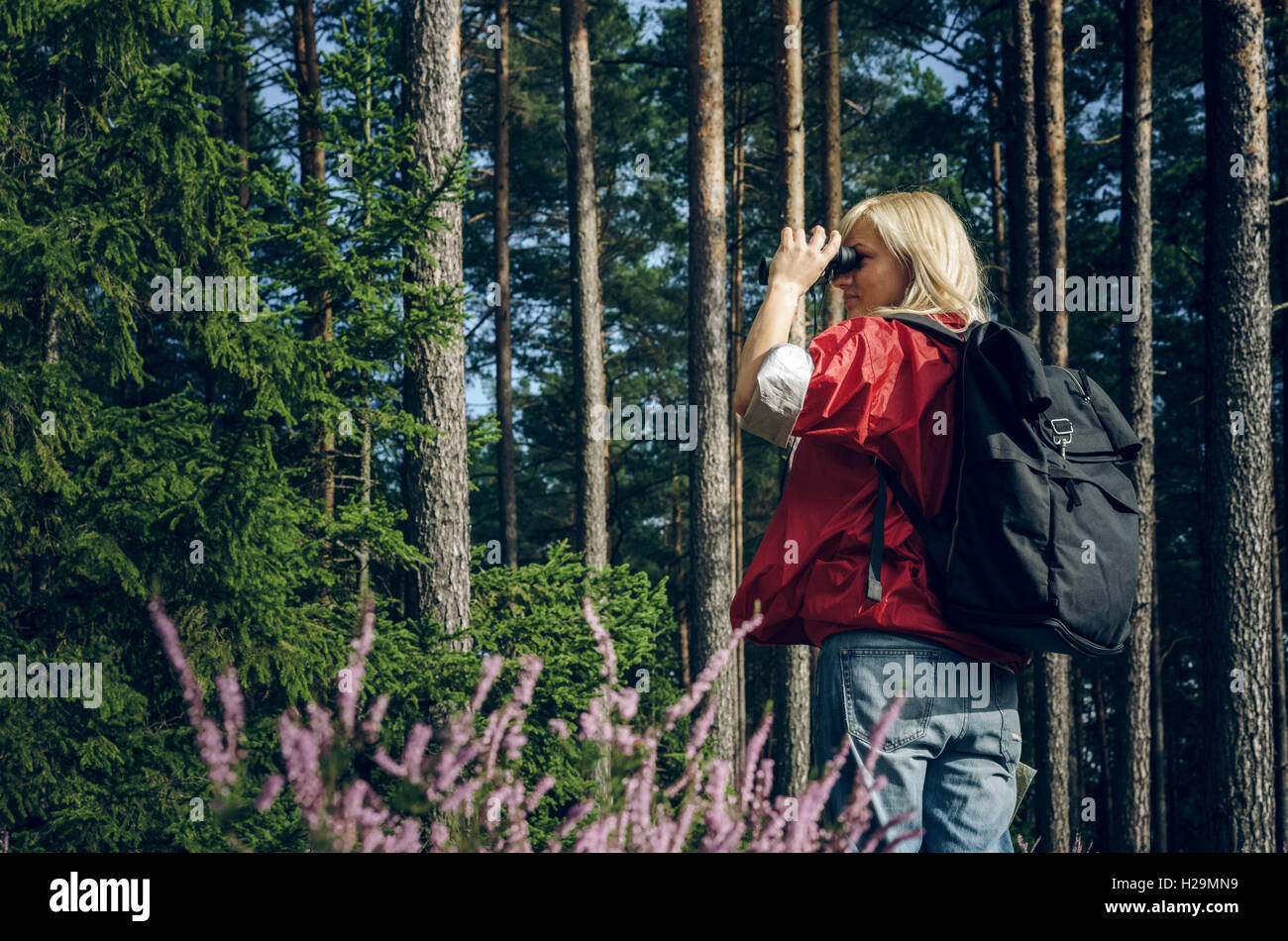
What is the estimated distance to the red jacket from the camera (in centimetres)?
211

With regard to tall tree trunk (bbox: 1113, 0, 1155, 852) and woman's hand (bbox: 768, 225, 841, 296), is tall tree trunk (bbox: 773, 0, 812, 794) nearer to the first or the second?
tall tree trunk (bbox: 1113, 0, 1155, 852)

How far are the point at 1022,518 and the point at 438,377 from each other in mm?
6496

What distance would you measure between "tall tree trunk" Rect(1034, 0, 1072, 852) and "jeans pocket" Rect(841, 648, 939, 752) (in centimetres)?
1147

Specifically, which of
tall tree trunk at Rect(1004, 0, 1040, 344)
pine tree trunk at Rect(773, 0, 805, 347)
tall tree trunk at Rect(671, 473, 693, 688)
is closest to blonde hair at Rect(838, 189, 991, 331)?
pine tree trunk at Rect(773, 0, 805, 347)

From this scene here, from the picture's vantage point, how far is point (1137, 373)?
1209cm

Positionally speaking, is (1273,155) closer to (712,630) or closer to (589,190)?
(589,190)

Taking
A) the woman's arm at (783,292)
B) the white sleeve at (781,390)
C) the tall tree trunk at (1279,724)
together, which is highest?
the woman's arm at (783,292)

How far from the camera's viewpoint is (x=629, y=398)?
2450 centimetres

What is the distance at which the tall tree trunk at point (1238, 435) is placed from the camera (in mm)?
7980

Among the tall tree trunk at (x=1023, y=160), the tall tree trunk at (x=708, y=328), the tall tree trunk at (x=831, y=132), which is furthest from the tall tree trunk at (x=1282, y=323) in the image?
the tall tree trunk at (x=708, y=328)

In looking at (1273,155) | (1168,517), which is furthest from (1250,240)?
(1168,517)

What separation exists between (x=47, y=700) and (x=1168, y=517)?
21.8 metres

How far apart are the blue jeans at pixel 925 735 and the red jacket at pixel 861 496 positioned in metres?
0.05

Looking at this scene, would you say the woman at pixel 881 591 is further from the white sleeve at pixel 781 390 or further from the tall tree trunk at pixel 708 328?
the tall tree trunk at pixel 708 328
